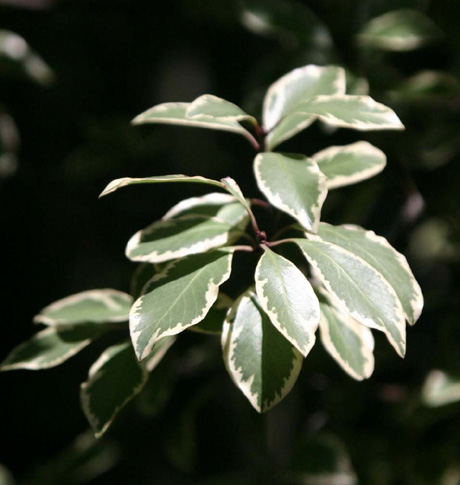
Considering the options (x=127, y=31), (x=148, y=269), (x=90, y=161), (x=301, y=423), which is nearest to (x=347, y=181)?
(x=148, y=269)

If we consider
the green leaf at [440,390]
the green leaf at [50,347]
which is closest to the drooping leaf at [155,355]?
the green leaf at [50,347]

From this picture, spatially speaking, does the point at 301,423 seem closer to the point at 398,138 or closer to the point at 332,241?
the point at 398,138

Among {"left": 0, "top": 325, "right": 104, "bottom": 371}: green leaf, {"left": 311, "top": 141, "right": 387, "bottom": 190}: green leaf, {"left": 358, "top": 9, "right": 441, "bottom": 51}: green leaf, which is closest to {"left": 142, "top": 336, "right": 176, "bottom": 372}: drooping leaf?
{"left": 0, "top": 325, "right": 104, "bottom": 371}: green leaf

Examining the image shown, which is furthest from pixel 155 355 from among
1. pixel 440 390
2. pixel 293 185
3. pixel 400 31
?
pixel 400 31

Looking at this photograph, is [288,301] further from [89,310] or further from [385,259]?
[89,310]

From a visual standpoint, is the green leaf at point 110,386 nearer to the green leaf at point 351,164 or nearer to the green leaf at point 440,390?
the green leaf at point 351,164

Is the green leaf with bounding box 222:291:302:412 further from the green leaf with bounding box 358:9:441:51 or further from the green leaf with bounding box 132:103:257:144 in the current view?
the green leaf with bounding box 358:9:441:51
